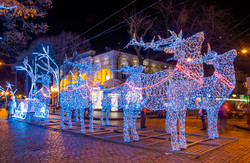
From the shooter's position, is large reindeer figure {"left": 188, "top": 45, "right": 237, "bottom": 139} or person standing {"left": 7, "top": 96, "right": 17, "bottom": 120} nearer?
large reindeer figure {"left": 188, "top": 45, "right": 237, "bottom": 139}

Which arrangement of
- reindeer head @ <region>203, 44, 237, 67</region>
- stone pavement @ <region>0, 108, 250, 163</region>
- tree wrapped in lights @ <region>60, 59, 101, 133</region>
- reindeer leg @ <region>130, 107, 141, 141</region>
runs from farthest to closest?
tree wrapped in lights @ <region>60, 59, 101, 133</region> → reindeer leg @ <region>130, 107, 141, 141</region> → reindeer head @ <region>203, 44, 237, 67</region> → stone pavement @ <region>0, 108, 250, 163</region>

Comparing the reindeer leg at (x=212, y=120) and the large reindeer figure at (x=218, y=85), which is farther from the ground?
the large reindeer figure at (x=218, y=85)

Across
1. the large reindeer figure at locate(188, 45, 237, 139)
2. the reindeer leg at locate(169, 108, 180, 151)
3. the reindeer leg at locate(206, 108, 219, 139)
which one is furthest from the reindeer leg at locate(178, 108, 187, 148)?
the reindeer leg at locate(206, 108, 219, 139)

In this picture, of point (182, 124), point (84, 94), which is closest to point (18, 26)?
point (84, 94)

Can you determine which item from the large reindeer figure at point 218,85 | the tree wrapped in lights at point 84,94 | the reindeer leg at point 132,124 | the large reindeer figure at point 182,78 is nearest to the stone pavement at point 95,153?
the reindeer leg at point 132,124

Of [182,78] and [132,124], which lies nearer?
[182,78]

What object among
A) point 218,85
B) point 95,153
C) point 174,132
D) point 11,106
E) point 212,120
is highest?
point 218,85

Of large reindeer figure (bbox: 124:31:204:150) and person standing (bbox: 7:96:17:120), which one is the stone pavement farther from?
person standing (bbox: 7:96:17:120)

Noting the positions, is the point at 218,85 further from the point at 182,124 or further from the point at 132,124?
the point at 132,124

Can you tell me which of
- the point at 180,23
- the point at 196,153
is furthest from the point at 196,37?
the point at 180,23

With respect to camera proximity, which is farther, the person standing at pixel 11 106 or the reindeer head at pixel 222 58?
the person standing at pixel 11 106

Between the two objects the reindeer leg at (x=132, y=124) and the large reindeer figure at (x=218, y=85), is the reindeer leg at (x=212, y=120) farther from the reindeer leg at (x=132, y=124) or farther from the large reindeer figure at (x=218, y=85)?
the reindeer leg at (x=132, y=124)

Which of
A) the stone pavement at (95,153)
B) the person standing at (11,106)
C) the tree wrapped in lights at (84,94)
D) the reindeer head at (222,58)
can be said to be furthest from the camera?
the person standing at (11,106)

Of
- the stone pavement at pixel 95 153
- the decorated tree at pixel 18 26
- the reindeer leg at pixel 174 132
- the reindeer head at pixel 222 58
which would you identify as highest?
the decorated tree at pixel 18 26
